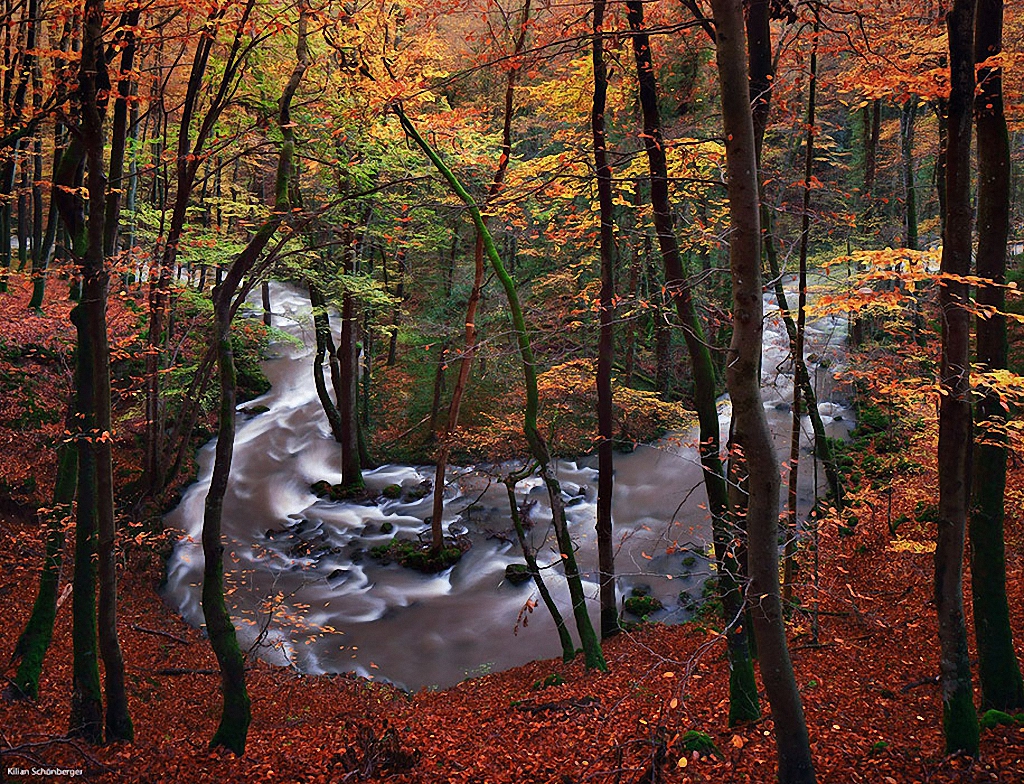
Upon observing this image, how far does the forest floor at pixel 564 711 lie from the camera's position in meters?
4.70

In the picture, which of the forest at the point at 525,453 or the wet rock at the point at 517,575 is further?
the wet rock at the point at 517,575

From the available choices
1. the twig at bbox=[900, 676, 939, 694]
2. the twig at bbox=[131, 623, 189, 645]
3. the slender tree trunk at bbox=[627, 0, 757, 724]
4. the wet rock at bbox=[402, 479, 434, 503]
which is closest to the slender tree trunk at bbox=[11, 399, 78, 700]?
the twig at bbox=[131, 623, 189, 645]

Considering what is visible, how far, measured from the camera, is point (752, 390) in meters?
3.19

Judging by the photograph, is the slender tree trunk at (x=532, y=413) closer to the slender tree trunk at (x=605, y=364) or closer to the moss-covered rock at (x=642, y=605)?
the slender tree trunk at (x=605, y=364)

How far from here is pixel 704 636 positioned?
28.1 ft

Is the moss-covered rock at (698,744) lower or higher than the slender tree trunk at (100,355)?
lower

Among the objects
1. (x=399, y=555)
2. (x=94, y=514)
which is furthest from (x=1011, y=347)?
(x=94, y=514)

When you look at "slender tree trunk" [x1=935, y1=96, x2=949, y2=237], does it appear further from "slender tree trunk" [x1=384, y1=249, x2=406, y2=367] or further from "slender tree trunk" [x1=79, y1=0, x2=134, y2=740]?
"slender tree trunk" [x1=384, y1=249, x2=406, y2=367]

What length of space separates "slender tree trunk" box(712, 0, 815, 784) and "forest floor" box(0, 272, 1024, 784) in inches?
17.2

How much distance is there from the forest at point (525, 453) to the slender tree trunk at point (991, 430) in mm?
25

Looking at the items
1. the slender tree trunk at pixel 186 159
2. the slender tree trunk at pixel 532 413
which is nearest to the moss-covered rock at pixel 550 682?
the slender tree trunk at pixel 532 413

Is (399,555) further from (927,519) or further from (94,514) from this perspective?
(927,519)

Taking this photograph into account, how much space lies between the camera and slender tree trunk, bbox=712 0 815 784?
10.0ft

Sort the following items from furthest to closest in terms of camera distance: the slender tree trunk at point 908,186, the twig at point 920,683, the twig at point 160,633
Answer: the slender tree trunk at point 908,186 < the twig at point 160,633 < the twig at point 920,683
